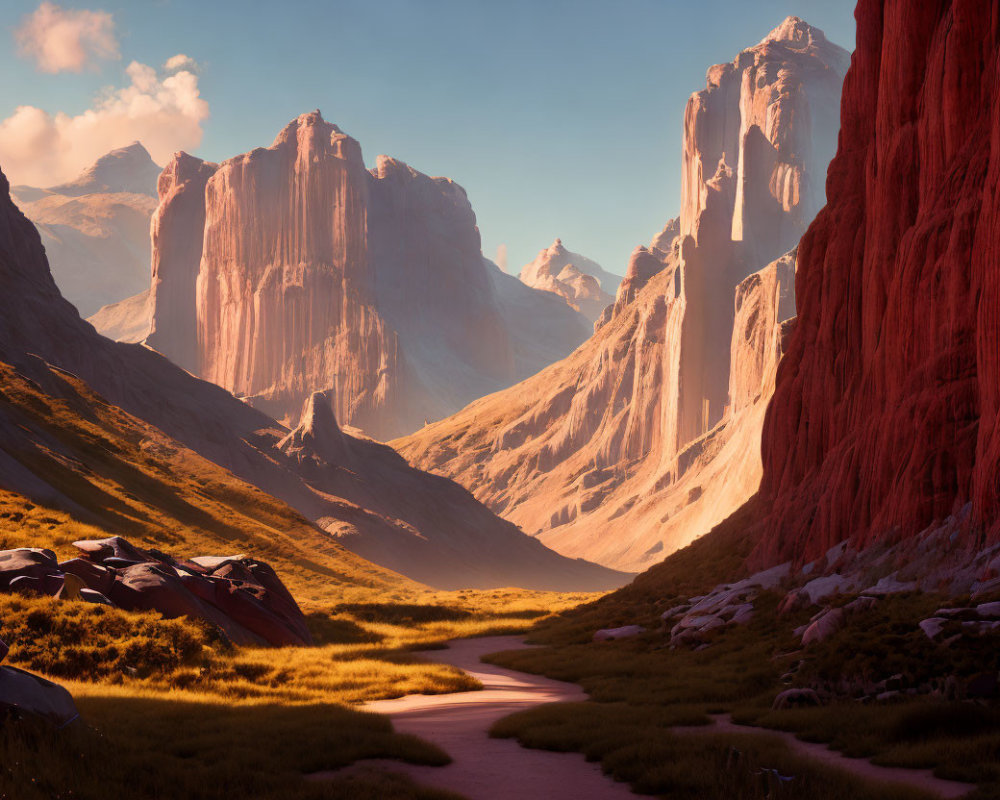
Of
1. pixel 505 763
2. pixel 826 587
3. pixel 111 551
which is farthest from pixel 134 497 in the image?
pixel 505 763

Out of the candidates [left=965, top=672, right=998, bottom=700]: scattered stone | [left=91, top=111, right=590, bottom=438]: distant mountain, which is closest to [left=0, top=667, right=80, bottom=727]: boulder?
[left=965, top=672, right=998, bottom=700]: scattered stone

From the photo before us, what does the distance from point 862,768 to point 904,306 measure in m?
17.2

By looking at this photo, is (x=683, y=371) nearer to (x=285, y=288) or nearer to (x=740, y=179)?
(x=740, y=179)

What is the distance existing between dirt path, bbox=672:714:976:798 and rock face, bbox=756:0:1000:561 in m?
8.08

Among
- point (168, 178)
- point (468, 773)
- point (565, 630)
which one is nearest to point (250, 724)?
point (468, 773)

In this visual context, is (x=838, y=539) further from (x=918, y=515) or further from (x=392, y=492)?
(x=392, y=492)

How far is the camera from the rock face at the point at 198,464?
53.8m

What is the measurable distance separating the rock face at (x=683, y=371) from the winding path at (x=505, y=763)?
81.8 metres

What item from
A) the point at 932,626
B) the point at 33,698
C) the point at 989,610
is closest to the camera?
the point at 33,698

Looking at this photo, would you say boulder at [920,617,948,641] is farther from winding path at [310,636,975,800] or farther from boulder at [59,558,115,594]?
→ boulder at [59,558,115,594]

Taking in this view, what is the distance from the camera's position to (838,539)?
25.0 meters

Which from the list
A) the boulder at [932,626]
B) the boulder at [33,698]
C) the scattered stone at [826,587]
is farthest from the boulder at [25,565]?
the scattered stone at [826,587]

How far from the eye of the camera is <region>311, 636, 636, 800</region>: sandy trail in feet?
31.7

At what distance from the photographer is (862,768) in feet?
32.9
